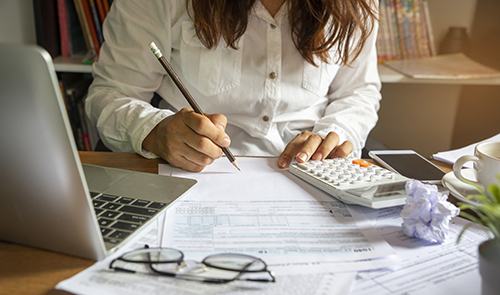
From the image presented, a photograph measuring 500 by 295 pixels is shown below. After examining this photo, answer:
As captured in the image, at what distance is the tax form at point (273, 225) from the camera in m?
0.50

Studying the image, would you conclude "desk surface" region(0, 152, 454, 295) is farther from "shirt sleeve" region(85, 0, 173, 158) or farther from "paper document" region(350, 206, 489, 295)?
"shirt sleeve" region(85, 0, 173, 158)

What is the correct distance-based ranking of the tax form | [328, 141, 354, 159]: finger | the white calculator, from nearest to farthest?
the tax form
the white calculator
[328, 141, 354, 159]: finger

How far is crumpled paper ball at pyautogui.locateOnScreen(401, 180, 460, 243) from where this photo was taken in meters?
0.55

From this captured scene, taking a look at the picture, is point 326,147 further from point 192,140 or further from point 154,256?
point 154,256

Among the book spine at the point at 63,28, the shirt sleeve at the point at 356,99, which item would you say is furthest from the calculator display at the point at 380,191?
the book spine at the point at 63,28

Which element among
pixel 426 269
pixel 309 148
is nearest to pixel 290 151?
pixel 309 148

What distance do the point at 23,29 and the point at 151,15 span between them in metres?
0.73

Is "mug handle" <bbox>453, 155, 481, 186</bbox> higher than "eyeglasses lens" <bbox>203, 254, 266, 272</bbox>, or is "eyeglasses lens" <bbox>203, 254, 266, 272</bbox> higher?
"mug handle" <bbox>453, 155, 481, 186</bbox>

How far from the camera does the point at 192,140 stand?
2.48ft

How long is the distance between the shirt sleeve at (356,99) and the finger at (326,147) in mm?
172

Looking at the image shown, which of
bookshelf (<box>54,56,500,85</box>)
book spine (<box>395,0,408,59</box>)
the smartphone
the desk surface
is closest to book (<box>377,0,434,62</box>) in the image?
book spine (<box>395,0,408,59</box>)

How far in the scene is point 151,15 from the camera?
0.98m

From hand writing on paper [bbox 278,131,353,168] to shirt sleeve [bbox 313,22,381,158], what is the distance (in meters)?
0.17

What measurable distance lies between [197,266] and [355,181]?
1.09ft
